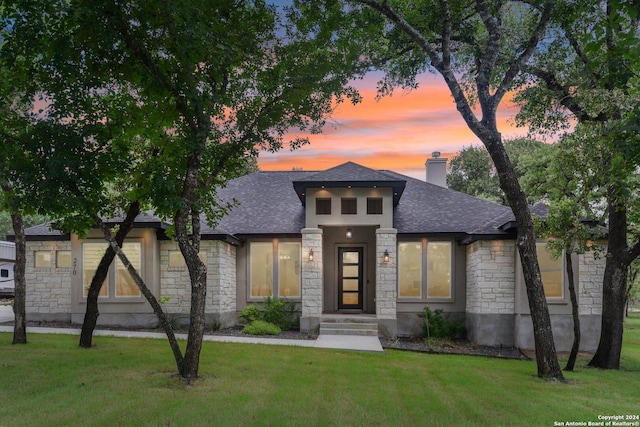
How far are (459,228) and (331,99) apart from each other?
6900mm

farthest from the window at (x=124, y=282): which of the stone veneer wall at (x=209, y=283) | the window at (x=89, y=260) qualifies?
the stone veneer wall at (x=209, y=283)

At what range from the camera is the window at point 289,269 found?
15.9m

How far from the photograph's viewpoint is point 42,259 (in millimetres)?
15156

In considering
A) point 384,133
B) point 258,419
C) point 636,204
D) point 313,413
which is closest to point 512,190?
point 636,204

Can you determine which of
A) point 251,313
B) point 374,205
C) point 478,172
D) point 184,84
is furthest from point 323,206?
point 478,172

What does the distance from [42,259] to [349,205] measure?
9433 millimetres

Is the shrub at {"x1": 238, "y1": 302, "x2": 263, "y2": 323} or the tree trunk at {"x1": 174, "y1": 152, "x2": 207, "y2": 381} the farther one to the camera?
the shrub at {"x1": 238, "y1": 302, "x2": 263, "y2": 323}

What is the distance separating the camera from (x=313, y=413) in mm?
6332

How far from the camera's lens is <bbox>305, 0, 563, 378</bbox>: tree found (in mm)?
8906

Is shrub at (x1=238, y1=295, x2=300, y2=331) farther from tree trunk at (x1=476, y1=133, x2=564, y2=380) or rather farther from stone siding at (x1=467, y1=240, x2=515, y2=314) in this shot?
tree trunk at (x1=476, y1=133, x2=564, y2=380)

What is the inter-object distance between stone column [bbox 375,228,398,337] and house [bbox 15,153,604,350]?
0.09 ft

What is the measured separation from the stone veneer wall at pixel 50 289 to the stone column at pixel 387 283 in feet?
30.4

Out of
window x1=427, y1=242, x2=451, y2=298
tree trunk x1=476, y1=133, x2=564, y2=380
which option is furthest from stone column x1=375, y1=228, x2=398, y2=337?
tree trunk x1=476, y1=133, x2=564, y2=380

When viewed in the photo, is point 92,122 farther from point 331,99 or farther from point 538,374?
point 538,374
